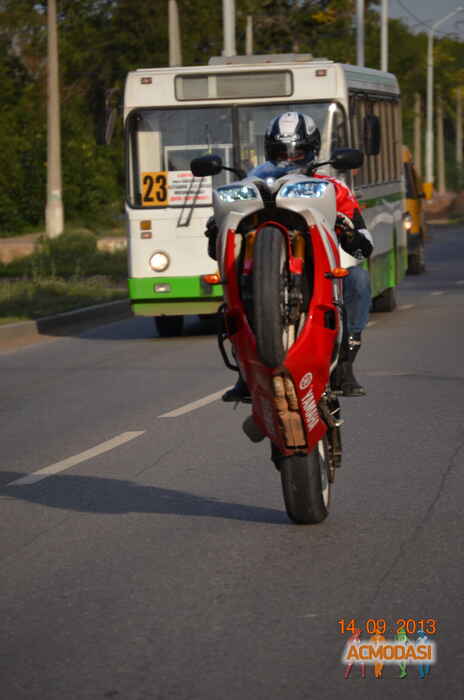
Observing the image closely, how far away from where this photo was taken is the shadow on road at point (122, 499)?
7332 mm

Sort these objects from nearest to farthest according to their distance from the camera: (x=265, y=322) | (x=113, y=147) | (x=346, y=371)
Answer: (x=265, y=322), (x=346, y=371), (x=113, y=147)

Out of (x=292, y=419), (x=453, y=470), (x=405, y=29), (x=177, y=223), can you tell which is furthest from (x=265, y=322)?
(x=405, y=29)

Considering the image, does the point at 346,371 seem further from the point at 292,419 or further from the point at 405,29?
the point at 405,29

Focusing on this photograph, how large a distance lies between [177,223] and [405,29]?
225 ft

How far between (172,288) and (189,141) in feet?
5.21

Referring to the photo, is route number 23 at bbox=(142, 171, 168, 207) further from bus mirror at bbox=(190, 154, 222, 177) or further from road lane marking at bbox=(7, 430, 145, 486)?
bus mirror at bbox=(190, 154, 222, 177)

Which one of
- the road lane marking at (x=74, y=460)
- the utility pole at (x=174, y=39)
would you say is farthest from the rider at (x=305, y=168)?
the utility pole at (x=174, y=39)

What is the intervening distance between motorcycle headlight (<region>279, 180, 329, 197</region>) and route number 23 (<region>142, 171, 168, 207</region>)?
10.5 meters

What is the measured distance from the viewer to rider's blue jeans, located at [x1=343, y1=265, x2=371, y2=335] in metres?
7.56

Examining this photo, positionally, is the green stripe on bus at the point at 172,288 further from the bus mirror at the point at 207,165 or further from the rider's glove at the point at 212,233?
the rider's glove at the point at 212,233

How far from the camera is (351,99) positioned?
671 inches

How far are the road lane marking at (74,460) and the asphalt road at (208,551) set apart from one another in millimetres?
33
